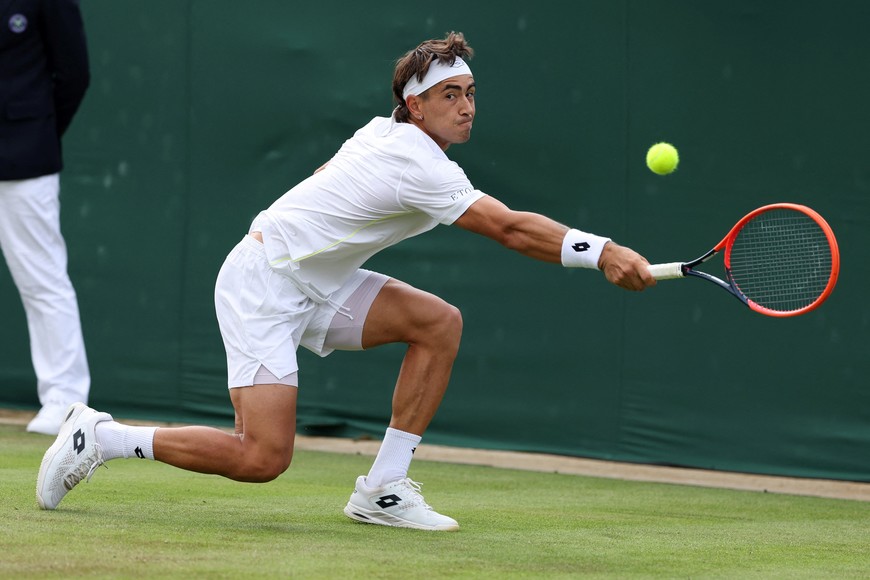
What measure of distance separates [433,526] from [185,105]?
372 centimetres

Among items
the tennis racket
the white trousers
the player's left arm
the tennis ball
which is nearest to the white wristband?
the player's left arm

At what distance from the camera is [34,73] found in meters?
6.18

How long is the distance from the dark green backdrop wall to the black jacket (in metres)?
1.01

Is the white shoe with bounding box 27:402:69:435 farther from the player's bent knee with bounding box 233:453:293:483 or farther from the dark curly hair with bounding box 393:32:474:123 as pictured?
the dark curly hair with bounding box 393:32:474:123

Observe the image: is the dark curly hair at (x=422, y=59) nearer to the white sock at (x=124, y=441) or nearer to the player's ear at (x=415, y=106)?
the player's ear at (x=415, y=106)

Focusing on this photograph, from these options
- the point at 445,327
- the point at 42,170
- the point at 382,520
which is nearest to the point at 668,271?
the point at 445,327

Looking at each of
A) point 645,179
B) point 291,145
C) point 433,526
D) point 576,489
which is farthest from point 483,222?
point 291,145

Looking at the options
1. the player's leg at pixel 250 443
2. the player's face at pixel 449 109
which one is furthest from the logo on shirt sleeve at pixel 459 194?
the player's leg at pixel 250 443

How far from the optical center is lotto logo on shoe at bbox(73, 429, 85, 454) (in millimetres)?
4031

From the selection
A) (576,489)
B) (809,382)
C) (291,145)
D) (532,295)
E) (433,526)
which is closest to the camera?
(433,526)

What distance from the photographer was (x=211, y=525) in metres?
3.95

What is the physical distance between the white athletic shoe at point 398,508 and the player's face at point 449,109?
1015mm

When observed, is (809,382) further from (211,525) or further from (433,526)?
(211,525)

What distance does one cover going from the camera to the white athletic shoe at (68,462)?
401 centimetres
